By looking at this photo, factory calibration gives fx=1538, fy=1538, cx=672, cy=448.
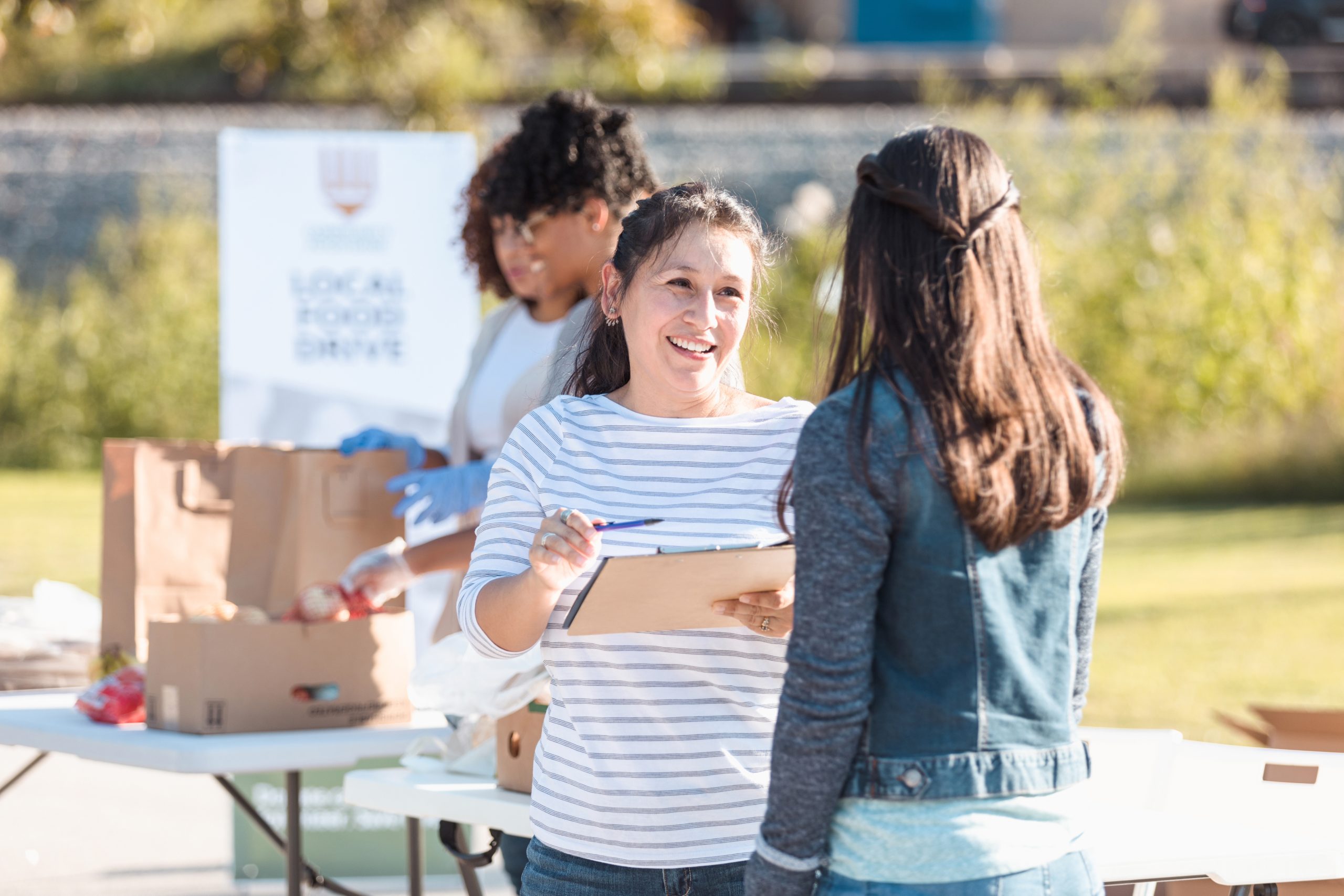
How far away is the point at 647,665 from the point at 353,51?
824cm

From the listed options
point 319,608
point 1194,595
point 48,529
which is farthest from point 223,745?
point 48,529

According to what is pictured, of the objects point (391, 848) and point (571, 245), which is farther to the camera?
point (391, 848)

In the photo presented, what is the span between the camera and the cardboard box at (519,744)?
216 centimetres

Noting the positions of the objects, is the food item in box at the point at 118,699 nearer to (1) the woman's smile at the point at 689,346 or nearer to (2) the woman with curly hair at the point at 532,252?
(2) the woman with curly hair at the point at 532,252

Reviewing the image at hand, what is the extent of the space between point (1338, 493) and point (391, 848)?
28.1 feet

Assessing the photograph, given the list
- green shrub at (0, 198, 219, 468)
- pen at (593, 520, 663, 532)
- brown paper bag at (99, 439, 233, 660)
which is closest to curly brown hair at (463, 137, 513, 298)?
brown paper bag at (99, 439, 233, 660)

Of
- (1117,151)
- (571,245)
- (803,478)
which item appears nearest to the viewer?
(803,478)

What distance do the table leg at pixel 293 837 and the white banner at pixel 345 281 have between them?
6.04ft

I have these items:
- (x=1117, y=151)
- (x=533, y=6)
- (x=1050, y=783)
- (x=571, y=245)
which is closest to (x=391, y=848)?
(x=571, y=245)

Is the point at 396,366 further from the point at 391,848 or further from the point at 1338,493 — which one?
the point at 1338,493

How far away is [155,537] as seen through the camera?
2.74m

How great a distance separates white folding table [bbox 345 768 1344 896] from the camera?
1977 mm

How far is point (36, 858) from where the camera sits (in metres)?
4.19

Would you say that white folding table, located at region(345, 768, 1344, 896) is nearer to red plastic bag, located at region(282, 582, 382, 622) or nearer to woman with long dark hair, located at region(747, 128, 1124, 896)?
red plastic bag, located at region(282, 582, 382, 622)
